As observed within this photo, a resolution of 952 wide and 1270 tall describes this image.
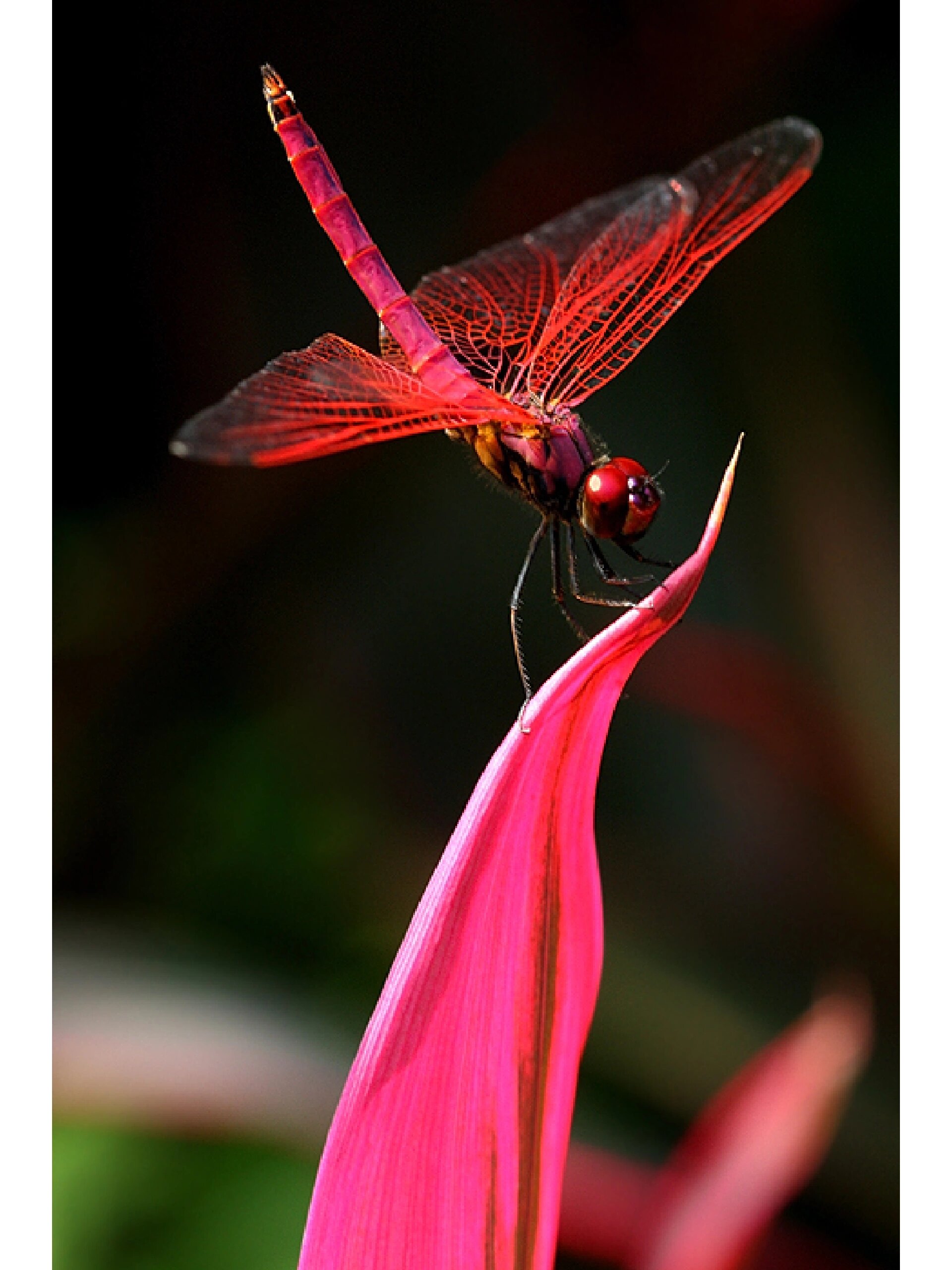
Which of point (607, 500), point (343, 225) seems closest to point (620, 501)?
point (607, 500)

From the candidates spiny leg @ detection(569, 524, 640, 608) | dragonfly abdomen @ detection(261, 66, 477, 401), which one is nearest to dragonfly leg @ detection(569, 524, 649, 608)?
spiny leg @ detection(569, 524, 640, 608)

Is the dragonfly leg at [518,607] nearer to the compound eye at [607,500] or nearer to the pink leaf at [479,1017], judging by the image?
the compound eye at [607,500]

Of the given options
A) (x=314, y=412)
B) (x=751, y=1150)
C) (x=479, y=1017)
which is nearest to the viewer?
(x=479, y=1017)

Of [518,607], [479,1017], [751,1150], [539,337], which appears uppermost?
[539,337]

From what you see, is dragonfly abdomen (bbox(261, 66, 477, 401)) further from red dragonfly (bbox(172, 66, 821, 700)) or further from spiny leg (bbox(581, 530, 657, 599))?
spiny leg (bbox(581, 530, 657, 599))

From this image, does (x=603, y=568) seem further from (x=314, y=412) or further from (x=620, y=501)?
(x=314, y=412)

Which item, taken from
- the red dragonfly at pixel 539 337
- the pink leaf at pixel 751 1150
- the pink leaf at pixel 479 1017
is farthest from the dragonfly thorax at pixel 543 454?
the pink leaf at pixel 751 1150
